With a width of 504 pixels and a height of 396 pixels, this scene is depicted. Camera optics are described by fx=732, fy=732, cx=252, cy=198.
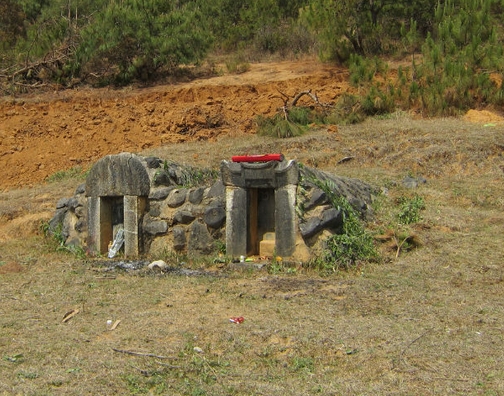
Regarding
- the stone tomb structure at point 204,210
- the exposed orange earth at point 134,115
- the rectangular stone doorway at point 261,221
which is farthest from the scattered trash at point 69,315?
the exposed orange earth at point 134,115

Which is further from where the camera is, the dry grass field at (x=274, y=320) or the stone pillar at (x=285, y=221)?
the stone pillar at (x=285, y=221)

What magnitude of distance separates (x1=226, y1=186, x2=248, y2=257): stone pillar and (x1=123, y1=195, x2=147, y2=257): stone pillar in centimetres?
127

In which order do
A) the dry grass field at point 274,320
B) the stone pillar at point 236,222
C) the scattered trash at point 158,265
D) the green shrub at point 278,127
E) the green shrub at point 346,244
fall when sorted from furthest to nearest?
the green shrub at point 278,127
the stone pillar at point 236,222
the scattered trash at point 158,265
the green shrub at point 346,244
the dry grass field at point 274,320

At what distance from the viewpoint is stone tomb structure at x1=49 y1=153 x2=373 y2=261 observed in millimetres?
8500

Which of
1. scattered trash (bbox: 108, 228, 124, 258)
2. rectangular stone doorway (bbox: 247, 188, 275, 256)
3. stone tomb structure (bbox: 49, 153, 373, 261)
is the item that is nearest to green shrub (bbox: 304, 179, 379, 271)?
stone tomb structure (bbox: 49, 153, 373, 261)

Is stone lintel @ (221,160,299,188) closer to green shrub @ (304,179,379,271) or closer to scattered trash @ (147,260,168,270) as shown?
green shrub @ (304,179,379,271)

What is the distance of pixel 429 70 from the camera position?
16797 mm

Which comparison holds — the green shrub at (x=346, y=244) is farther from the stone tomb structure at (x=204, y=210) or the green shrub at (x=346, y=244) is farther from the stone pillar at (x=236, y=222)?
the stone pillar at (x=236, y=222)

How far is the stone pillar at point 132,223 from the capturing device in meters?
9.29

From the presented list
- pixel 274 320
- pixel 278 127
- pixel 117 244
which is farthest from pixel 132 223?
pixel 278 127

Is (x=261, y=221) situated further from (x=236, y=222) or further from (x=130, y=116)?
(x=130, y=116)

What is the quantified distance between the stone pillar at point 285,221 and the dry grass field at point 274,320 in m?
0.39

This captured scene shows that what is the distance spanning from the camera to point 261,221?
9086mm

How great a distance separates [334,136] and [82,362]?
10423mm
